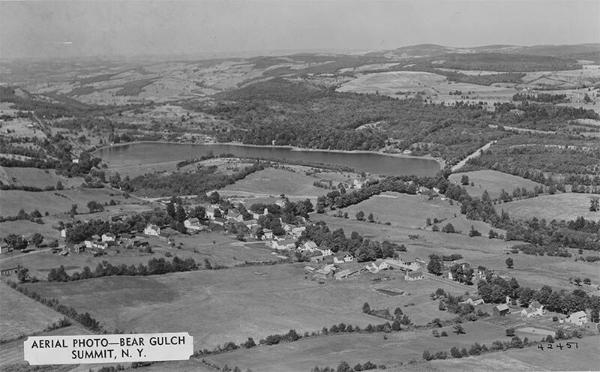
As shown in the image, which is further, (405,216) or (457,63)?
(457,63)

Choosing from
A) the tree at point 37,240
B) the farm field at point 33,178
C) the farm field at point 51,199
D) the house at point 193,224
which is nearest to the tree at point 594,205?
the house at point 193,224

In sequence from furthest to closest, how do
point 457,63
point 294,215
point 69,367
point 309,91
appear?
point 457,63
point 309,91
point 294,215
point 69,367

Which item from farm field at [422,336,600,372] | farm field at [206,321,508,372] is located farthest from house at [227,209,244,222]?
farm field at [422,336,600,372]

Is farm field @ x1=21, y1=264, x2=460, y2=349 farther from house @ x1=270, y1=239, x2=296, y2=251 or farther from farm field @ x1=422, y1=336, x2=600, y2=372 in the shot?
farm field @ x1=422, y1=336, x2=600, y2=372

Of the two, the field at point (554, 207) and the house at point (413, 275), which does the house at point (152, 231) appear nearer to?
the house at point (413, 275)

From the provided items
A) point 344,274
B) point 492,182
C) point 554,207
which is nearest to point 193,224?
point 344,274

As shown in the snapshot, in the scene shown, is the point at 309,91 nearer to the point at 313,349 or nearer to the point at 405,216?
the point at 405,216

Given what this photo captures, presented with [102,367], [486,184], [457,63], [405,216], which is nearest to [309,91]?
[457,63]
